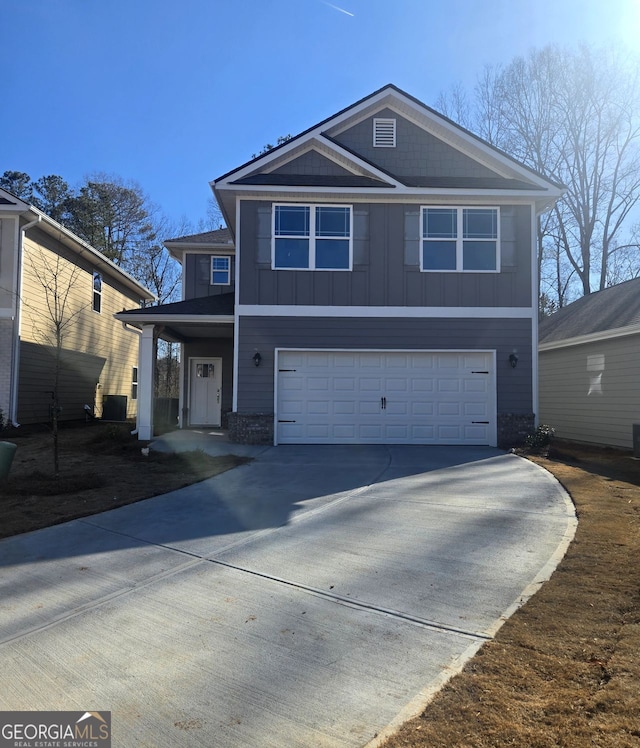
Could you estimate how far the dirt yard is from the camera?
248 cm

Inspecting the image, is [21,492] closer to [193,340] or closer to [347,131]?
[193,340]

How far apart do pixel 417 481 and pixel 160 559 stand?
4.51m

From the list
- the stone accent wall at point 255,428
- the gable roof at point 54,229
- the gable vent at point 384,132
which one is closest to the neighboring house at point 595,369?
the gable vent at point 384,132

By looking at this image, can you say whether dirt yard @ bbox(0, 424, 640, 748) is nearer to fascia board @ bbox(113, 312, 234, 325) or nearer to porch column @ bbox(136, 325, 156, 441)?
porch column @ bbox(136, 325, 156, 441)

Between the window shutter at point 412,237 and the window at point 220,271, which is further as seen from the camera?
the window at point 220,271

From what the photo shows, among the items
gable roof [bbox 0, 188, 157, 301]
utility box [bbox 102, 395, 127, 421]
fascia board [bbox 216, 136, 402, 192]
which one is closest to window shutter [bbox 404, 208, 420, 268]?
fascia board [bbox 216, 136, 402, 192]

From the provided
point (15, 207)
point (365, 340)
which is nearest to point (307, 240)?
point (365, 340)

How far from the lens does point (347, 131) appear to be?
13.6 meters

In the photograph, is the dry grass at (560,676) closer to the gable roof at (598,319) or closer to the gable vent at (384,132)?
the gable roof at (598,319)

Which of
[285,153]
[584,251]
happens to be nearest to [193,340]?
[285,153]

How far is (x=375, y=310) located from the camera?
41.4ft

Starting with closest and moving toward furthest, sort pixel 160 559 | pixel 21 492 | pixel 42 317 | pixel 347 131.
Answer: pixel 160 559 → pixel 21 492 → pixel 347 131 → pixel 42 317

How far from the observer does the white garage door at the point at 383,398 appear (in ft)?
41.4

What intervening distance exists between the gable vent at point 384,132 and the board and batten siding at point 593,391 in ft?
25.4
